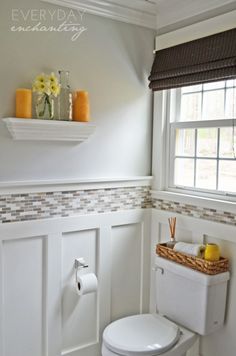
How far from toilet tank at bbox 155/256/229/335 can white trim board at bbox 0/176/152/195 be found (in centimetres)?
52

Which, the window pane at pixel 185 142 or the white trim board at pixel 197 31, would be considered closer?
the white trim board at pixel 197 31

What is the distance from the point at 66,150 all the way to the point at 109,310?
3.41 ft

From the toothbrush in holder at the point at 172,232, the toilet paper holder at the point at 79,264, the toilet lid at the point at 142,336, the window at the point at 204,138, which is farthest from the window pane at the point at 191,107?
the toilet lid at the point at 142,336

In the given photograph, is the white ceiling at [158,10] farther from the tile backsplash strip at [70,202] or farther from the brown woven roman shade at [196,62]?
the tile backsplash strip at [70,202]

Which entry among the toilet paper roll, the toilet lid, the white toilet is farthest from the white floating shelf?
the toilet lid

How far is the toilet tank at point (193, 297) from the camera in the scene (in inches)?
79.0

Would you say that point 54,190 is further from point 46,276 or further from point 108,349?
point 108,349

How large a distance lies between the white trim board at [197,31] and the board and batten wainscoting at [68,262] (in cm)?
87

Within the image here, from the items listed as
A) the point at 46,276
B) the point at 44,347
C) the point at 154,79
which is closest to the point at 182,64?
the point at 154,79

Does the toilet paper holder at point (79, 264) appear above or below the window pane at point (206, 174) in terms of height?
below

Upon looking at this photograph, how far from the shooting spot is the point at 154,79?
2.40m

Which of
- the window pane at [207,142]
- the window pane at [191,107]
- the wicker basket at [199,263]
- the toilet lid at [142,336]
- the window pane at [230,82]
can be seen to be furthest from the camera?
the window pane at [191,107]

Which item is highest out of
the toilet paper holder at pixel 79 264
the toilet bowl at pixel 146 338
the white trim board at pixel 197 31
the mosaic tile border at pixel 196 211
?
the white trim board at pixel 197 31

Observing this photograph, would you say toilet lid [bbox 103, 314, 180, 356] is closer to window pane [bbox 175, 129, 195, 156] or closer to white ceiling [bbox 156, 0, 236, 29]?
window pane [bbox 175, 129, 195, 156]
